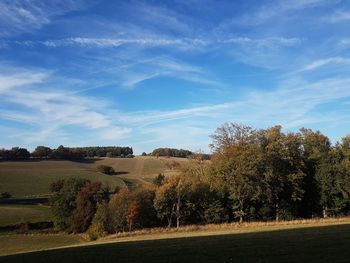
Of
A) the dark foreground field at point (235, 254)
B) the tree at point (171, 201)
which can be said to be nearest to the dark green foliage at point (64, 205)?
the tree at point (171, 201)

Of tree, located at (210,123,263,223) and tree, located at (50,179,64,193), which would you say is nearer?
tree, located at (210,123,263,223)

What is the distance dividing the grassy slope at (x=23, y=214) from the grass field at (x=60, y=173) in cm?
1012

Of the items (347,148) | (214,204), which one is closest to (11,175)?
(214,204)

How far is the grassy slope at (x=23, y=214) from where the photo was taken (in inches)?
3022

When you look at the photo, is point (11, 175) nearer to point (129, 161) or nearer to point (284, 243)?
point (129, 161)

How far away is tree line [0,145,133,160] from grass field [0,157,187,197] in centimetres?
575

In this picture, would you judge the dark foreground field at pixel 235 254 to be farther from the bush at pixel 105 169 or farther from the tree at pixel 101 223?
the bush at pixel 105 169

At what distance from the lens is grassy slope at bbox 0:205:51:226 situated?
252ft

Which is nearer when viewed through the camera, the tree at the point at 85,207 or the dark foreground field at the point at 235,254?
the dark foreground field at the point at 235,254

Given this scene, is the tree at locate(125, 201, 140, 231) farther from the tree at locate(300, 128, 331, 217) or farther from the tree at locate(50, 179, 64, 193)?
the tree at locate(50, 179, 64, 193)

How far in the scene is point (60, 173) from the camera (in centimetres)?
11531

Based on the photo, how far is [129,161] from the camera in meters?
148


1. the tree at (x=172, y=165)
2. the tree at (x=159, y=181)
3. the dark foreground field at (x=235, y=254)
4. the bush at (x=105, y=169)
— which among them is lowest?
the dark foreground field at (x=235, y=254)

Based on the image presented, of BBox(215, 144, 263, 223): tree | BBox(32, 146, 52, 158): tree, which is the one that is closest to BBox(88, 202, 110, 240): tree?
BBox(215, 144, 263, 223): tree
